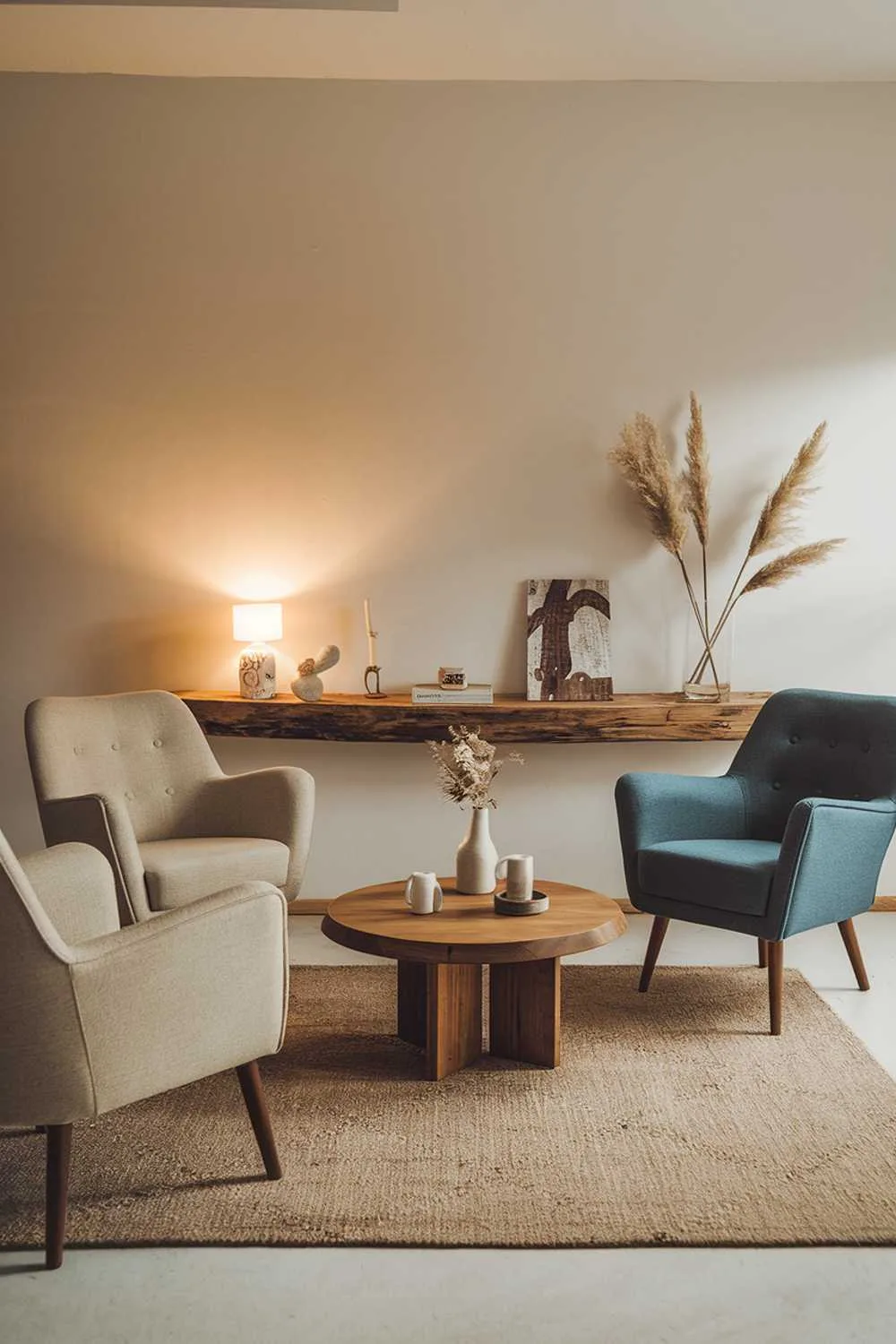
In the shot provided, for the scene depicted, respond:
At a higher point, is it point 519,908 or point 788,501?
point 788,501

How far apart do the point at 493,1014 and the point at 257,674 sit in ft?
5.48

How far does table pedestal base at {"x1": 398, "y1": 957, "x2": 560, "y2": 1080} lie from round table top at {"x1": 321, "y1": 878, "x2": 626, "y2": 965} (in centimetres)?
9

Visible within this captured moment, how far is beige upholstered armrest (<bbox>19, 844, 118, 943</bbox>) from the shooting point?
2656 millimetres

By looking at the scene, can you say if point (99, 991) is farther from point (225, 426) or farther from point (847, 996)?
point (225, 426)

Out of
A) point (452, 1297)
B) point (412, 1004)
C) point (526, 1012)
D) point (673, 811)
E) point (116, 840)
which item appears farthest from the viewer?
point (673, 811)

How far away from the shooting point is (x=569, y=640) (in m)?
4.58

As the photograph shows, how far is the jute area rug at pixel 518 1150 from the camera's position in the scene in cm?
237

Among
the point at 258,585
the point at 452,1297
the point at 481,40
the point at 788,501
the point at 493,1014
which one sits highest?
the point at 481,40

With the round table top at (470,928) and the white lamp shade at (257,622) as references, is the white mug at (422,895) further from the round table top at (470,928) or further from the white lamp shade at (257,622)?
the white lamp shade at (257,622)

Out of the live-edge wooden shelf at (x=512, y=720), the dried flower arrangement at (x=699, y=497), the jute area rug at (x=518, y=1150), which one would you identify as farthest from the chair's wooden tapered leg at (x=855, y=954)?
the dried flower arrangement at (x=699, y=497)

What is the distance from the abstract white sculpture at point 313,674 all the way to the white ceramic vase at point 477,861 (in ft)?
3.96

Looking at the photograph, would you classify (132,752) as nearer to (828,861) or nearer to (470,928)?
(470,928)

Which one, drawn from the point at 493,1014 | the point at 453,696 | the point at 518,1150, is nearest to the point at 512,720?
the point at 453,696

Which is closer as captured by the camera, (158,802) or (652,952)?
(652,952)
